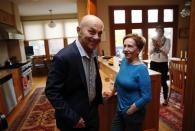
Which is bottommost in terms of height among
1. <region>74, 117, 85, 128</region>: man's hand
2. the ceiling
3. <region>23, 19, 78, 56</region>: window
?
<region>74, 117, 85, 128</region>: man's hand

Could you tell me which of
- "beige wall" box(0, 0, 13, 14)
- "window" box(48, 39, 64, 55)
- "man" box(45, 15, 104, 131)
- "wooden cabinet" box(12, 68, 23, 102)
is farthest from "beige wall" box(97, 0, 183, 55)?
"window" box(48, 39, 64, 55)

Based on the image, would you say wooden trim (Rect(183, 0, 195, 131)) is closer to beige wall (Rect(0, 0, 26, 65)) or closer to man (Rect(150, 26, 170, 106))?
man (Rect(150, 26, 170, 106))

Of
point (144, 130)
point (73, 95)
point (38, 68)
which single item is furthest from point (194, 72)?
point (38, 68)

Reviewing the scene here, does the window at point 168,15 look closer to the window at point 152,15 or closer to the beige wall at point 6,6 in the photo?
the window at point 152,15

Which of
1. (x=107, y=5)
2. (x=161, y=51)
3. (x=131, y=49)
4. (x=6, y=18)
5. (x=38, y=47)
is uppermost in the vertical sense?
(x=107, y=5)

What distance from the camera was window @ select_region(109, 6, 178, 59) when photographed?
481cm

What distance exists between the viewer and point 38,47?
7.99 meters

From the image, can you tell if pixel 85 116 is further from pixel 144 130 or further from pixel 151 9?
pixel 151 9

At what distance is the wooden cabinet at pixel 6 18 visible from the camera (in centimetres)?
416

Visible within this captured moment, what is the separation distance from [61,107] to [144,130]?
159 centimetres

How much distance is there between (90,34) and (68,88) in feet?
1.39

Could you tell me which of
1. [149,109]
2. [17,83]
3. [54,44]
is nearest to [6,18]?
[17,83]

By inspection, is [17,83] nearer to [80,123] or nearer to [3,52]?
[3,52]

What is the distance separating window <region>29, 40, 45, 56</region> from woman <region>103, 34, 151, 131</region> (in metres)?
7.05
